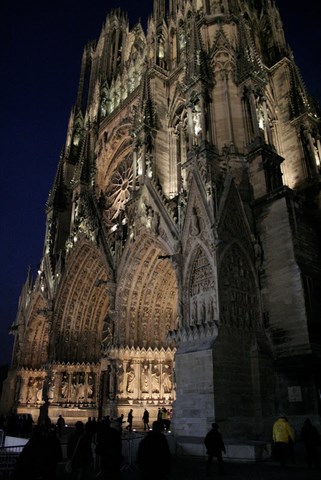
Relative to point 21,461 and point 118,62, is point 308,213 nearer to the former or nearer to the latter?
point 21,461

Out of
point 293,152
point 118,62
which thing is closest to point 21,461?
point 293,152

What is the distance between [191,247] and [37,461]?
10.4 meters

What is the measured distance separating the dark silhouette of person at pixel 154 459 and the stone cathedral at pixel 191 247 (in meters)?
7.34

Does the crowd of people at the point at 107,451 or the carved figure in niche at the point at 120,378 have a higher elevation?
the carved figure in niche at the point at 120,378

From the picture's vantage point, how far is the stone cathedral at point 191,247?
11953mm

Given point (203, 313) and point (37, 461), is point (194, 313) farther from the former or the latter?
point (37, 461)

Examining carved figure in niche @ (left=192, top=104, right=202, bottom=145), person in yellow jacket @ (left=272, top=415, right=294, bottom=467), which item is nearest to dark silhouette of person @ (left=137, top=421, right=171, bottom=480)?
person in yellow jacket @ (left=272, top=415, right=294, bottom=467)

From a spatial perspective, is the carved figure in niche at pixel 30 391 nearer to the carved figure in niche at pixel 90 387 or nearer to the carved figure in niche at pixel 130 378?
the carved figure in niche at pixel 90 387

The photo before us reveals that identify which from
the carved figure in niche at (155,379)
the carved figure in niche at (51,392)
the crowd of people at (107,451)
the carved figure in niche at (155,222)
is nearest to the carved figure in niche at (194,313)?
the carved figure in niche at (155,222)

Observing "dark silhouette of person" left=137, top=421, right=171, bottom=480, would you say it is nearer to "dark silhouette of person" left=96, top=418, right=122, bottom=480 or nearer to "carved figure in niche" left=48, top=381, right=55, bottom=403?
"dark silhouette of person" left=96, top=418, right=122, bottom=480

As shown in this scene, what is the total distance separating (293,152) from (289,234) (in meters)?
6.46

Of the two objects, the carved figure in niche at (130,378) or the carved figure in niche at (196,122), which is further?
the carved figure in niche at (196,122)

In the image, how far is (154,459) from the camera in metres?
3.89

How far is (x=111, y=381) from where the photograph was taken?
16.2 metres
